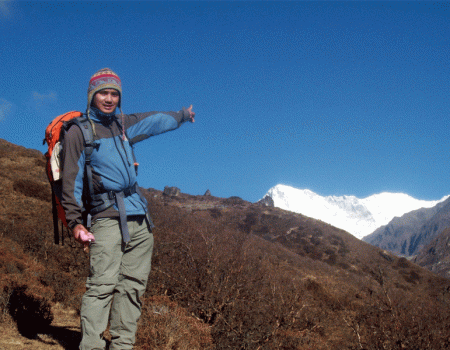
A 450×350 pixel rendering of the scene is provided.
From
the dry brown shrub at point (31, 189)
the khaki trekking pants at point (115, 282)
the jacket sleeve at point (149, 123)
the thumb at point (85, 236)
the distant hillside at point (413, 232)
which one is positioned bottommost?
the khaki trekking pants at point (115, 282)

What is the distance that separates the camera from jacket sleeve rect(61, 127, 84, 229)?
99.1 inches

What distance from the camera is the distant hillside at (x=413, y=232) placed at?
152 meters

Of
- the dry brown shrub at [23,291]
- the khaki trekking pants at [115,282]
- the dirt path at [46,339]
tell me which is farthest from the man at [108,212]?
the dry brown shrub at [23,291]

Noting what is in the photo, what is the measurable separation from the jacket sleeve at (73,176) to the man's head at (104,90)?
34 cm

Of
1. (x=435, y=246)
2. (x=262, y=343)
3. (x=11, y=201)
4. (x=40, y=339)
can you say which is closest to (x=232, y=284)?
(x=262, y=343)

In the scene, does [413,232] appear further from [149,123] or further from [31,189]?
[149,123]

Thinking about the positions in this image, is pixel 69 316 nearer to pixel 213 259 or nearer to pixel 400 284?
pixel 213 259

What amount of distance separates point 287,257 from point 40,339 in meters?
18.8

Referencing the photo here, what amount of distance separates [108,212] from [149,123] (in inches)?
34.6

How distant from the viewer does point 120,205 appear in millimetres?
2697

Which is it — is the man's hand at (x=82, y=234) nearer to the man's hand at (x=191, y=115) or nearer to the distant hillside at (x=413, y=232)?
the man's hand at (x=191, y=115)

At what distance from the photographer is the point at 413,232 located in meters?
177

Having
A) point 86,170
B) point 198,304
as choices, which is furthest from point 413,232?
point 86,170

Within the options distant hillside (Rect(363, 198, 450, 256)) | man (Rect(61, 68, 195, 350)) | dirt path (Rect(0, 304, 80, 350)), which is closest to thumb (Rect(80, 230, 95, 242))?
man (Rect(61, 68, 195, 350))
